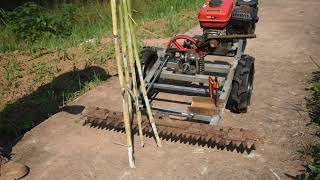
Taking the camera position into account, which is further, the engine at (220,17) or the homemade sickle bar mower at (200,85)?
the engine at (220,17)

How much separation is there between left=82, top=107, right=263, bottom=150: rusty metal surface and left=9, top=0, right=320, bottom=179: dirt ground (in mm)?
131

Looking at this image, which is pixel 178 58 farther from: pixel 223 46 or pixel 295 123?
pixel 295 123

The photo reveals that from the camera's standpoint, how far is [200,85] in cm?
637

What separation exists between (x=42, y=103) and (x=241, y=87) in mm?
3221

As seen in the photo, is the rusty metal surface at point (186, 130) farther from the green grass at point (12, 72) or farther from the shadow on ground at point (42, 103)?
the green grass at point (12, 72)

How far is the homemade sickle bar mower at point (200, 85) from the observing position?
4.41 meters

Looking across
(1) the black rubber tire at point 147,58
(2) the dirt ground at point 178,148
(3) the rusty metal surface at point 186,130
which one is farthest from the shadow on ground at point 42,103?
(1) the black rubber tire at point 147,58

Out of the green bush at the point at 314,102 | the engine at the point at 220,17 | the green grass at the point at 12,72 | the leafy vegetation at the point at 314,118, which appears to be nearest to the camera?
the leafy vegetation at the point at 314,118

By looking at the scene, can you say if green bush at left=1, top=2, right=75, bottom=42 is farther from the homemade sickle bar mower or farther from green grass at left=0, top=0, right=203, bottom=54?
the homemade sickle bar mower

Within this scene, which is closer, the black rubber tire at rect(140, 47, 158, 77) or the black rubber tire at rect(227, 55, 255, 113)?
the black rubber tire at rect(227, 55, 255, 113)

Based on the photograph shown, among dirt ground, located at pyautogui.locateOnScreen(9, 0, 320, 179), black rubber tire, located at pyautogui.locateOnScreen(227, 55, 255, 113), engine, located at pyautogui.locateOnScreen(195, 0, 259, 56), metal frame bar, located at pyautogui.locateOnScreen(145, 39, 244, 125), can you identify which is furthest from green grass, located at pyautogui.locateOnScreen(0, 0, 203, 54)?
black rubber tire, located at pyautogui.locateOnScreen(227, 55, 255, 113)

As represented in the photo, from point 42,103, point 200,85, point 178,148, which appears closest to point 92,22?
point 42,103

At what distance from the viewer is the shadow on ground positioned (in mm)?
5598

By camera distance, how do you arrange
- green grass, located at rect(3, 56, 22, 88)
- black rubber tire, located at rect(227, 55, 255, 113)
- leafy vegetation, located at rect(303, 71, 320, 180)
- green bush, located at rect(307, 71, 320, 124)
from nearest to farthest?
leafy vegetation, located at rect(303, 71, 320, 180)
black rubber tire, located at rect(227, 55, 255, 113)
green bush, located at rect(307, 71, 320, 124)
green grass, located at rect(3, 56, 22, 88)
